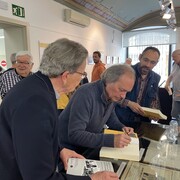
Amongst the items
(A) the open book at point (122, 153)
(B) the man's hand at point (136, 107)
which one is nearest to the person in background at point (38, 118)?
(A) the open book at point (122, 153)

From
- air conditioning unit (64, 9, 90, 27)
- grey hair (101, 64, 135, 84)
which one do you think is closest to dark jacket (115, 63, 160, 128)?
grey hair (101, 64, 135, 84)

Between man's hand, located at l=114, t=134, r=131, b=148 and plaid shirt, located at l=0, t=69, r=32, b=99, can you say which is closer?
man's hand, located at l=114, t=134, r=131, b=148

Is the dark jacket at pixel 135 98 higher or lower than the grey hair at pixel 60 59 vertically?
lower

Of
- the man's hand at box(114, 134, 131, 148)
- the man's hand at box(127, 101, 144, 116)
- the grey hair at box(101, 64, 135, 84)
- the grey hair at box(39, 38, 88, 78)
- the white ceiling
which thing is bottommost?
the man's hand at box(114, 134, 131, 148)

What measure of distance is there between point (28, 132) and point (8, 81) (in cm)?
207

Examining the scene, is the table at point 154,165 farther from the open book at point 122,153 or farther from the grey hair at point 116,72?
the grey hair at point 116,72

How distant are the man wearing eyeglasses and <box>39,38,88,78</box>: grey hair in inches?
73.4

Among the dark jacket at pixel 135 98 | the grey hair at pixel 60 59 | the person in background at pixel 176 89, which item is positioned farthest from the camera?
the person in background at pixel 176 89

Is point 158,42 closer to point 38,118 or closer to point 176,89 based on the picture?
point 176,89

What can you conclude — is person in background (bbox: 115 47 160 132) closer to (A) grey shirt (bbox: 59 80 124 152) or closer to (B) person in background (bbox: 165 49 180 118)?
(A) grey shirt (bbox: 59 80 124 152)

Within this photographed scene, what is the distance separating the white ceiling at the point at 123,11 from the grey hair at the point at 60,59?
3620 mm

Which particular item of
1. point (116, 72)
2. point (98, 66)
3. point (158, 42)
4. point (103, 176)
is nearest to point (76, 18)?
point (98, 66)

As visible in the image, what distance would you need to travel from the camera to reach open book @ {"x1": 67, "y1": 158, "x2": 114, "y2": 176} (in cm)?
100

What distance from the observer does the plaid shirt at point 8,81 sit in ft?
8.41
